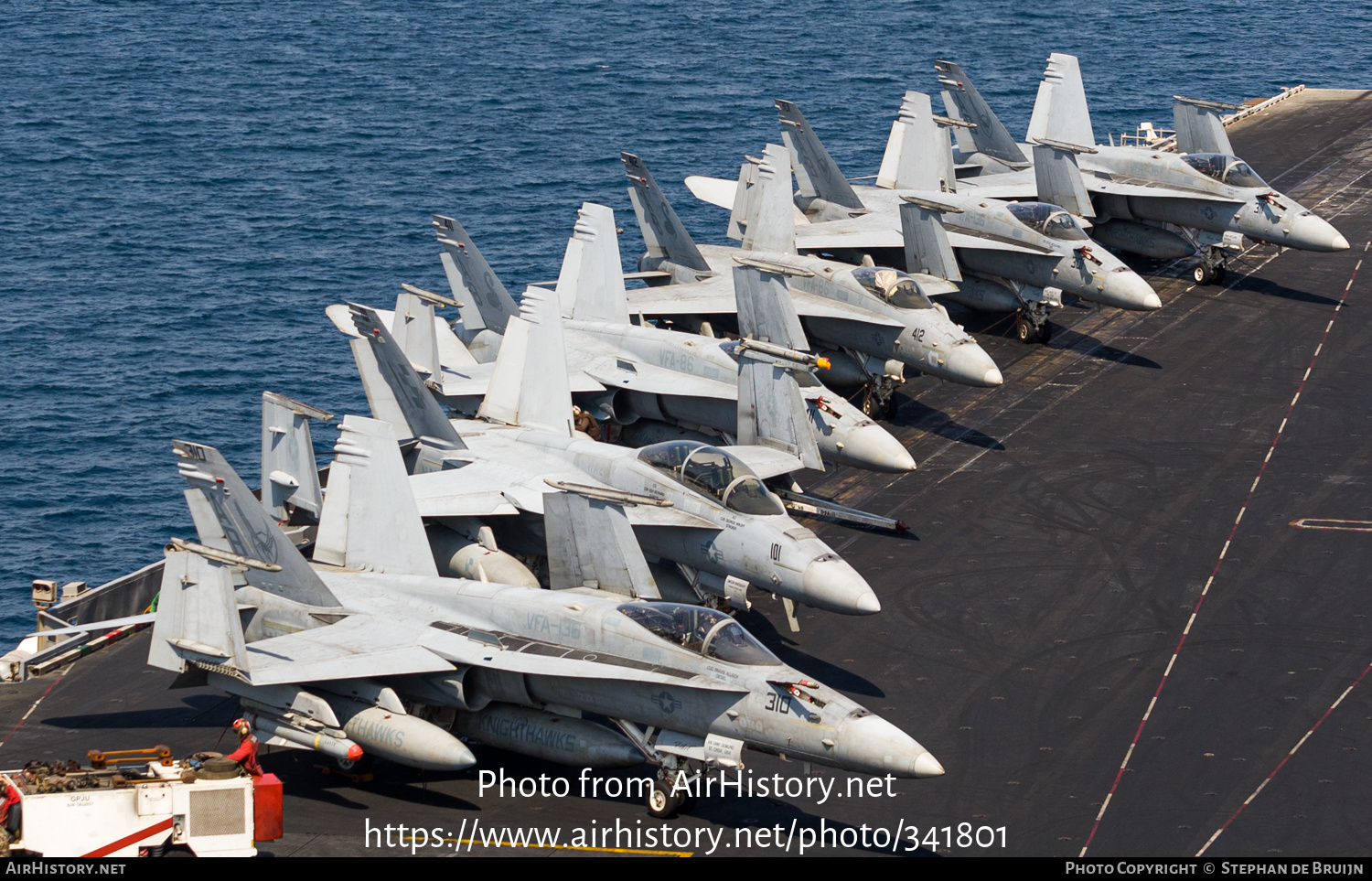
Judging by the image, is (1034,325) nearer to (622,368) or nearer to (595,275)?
(595,275)

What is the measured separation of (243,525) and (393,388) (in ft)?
27.4

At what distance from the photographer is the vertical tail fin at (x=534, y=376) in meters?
39.1

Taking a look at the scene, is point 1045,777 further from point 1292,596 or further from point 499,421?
point 499,421

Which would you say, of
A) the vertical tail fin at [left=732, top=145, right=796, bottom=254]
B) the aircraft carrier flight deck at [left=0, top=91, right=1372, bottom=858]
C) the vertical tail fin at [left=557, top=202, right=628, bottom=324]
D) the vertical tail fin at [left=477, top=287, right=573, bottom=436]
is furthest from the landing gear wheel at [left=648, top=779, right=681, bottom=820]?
the vertical tail fin at [left=732, top=145, right=796, bottom=254]

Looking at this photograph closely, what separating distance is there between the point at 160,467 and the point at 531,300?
20.2m

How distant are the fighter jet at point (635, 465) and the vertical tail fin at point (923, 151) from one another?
15299 millimetres

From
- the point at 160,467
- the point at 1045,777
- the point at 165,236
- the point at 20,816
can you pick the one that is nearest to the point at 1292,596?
the point at 1045,777

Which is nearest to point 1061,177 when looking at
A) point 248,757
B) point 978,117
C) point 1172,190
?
point 1172,190

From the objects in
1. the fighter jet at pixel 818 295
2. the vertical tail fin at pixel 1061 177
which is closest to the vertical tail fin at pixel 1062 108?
the vertical tail fin at pixel 1061 177

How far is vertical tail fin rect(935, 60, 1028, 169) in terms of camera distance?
200 feet

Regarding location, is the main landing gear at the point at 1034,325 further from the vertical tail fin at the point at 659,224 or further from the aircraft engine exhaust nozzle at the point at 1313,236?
the vertical tail fin at the point at 659,224

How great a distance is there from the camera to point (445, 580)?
30797mm

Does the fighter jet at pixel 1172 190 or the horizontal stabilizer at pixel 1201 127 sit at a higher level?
the horizontal stabilizer at pixel 1201 127

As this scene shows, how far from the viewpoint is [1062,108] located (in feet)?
190
